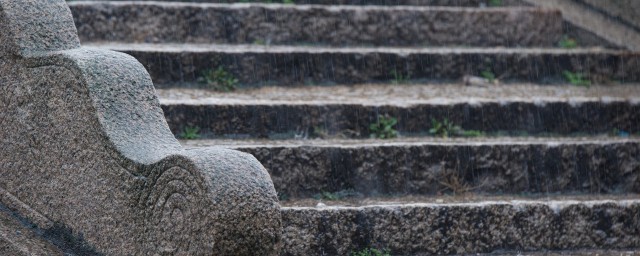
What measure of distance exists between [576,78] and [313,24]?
1.94 meters

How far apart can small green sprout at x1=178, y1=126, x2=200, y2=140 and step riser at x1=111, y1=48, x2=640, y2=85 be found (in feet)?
2.24

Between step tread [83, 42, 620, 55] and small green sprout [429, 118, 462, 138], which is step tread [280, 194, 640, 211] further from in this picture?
step tread [83, 42, 620, 55]

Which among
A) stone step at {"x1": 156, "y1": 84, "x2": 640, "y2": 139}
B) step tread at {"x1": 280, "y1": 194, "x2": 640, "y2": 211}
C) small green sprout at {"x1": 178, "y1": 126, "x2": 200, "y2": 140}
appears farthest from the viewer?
stone step at {"x1": 156, "y1": 84, "x2": 640, "y2": 139}

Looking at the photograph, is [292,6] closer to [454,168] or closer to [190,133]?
[190,133]

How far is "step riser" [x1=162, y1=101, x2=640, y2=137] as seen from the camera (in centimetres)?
546

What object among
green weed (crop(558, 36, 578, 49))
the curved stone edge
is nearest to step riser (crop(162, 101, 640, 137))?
green weed (crop(558, 36, 578, 49))

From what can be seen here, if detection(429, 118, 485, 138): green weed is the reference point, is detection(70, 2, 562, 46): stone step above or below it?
above

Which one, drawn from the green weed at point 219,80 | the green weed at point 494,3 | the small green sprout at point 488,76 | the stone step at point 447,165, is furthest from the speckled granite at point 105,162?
the green weed at point 494,3

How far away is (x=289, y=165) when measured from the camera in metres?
5.12

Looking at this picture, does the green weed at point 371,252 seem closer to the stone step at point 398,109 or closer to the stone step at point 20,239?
the stone step at point 398,109

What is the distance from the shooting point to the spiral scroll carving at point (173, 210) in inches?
139

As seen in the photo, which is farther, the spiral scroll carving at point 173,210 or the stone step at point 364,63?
the stone step at point 364,63

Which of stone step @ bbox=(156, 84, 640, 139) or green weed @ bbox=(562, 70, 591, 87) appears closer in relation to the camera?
stone step @ bbox=(156, 84, 640, 139)

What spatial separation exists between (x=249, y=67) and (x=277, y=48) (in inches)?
12.8
